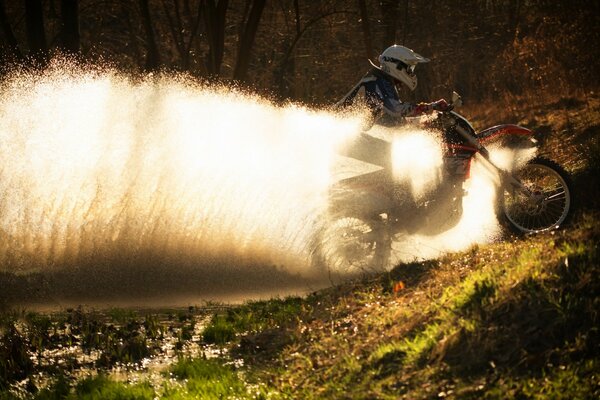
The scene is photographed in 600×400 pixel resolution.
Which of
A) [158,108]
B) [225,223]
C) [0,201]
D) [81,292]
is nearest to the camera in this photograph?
[81,292]

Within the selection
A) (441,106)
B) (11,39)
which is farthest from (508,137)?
(11,39)

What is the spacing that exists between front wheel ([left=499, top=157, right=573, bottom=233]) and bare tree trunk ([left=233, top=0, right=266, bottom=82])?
12082mm

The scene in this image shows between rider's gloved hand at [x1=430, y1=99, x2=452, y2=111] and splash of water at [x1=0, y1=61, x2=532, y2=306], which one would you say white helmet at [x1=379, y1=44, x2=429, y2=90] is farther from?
rider's gloved hand at [x1=430, y1=99, x2=452, y2=111]

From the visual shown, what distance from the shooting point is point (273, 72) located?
3584 centimetres

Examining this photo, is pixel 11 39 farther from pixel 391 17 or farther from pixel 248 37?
pixel 391 17

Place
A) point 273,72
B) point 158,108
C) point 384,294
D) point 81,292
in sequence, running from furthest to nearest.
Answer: point 273,72, point 158,108, point 81,292, point 384,294

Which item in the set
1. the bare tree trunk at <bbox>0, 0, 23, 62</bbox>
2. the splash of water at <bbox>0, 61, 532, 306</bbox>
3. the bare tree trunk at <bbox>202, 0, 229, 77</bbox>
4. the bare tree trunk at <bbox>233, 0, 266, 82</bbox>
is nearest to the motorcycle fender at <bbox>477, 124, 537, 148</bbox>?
the splash of water at <bbox>0, 61, 532, 306</bbox>

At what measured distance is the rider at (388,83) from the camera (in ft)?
40.0

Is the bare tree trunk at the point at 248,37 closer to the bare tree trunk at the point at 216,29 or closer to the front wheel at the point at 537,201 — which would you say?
the bare tree trunk at the point at 216,29

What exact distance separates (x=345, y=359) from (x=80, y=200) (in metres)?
7.99

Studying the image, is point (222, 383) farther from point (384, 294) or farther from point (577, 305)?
point (577, 305)

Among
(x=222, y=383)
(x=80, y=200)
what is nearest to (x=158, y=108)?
(x=80, y=200)

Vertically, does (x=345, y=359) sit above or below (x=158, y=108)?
below

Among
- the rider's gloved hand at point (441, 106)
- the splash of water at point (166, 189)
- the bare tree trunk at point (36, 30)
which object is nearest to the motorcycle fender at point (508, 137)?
the rider's gloved hand at point (441, 106)
